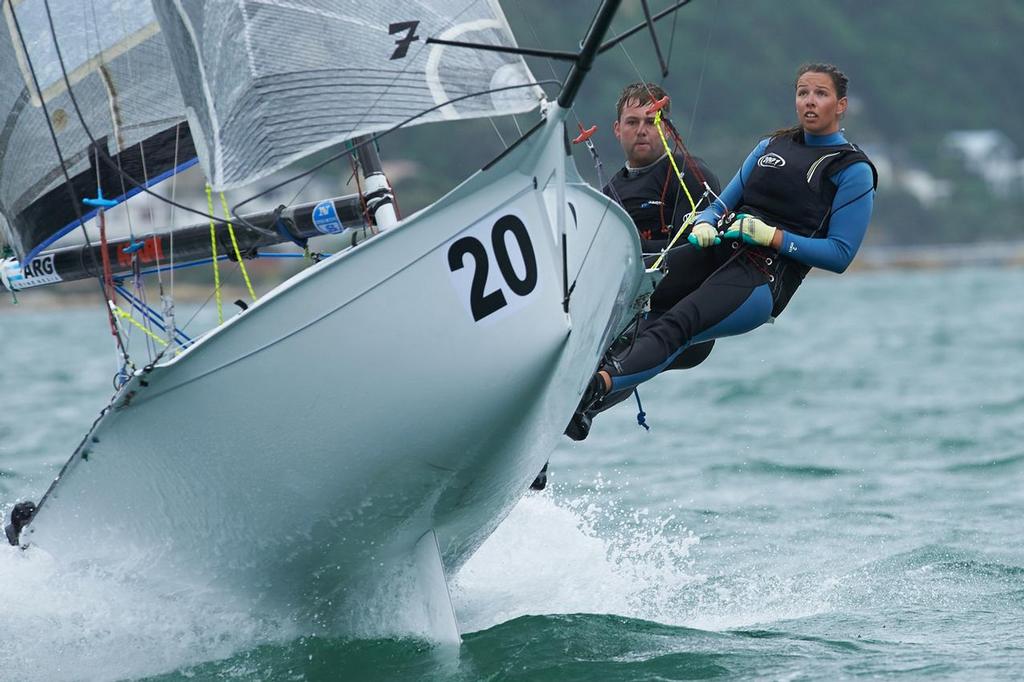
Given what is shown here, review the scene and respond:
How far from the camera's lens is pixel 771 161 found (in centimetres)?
464

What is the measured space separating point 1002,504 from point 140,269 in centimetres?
402

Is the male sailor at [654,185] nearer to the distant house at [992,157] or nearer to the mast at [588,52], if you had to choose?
the mast at [588,52]

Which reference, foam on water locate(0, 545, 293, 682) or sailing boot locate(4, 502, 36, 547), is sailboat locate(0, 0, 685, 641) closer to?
foam on water locate(0, 545, 293, 682)

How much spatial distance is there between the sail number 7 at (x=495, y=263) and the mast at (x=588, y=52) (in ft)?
1.13

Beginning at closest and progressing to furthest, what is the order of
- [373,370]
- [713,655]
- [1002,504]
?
[373,370] < [713,655] < [1002,504]

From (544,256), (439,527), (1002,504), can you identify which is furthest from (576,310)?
(1002,504)

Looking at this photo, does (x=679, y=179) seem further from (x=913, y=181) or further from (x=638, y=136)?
(x=913, y=181)

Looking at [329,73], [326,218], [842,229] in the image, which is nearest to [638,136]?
[842,229]

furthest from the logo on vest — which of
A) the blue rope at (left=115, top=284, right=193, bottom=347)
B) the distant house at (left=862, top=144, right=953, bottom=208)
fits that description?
the distant house at (left=862, top=144, right=953, bottom=208)

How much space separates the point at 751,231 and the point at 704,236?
144 mm

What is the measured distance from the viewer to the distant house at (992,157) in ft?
211

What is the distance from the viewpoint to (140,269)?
5.61m

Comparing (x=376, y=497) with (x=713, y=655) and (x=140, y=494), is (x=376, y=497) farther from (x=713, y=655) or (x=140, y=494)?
(x=713, y=655)

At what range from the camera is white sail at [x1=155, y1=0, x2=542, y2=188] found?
393 cm
